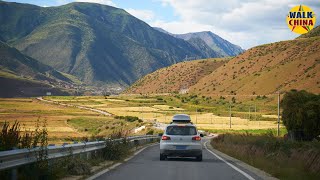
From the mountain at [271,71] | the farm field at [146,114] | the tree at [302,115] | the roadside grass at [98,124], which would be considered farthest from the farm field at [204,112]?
the tree at [302,115]

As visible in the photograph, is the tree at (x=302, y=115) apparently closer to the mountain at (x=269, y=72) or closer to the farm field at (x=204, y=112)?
the farm field at (x=204, y=112)

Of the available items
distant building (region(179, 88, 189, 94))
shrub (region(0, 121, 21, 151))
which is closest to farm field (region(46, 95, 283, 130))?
distant building (region(179, 88, 189, 94))

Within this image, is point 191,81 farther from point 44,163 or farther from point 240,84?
point 44,163

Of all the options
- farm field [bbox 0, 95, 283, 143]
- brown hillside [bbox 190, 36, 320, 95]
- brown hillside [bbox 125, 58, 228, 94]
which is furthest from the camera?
brown hillside [bbox 125, 58, 228, 94]

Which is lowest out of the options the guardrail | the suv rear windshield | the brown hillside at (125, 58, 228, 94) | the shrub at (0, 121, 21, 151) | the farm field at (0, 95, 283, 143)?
the guardrail

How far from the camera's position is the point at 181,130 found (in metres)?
22.9

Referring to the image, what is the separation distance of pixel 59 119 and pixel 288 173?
71.1m

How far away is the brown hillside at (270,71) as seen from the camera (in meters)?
115

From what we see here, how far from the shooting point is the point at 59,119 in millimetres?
83438

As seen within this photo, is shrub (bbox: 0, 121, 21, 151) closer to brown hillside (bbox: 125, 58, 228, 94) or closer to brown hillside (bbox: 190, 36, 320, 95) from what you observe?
brown hillside (bbox: 190, 36, 320, 95)

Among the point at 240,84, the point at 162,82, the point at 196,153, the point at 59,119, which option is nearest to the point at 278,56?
the point at 240,84

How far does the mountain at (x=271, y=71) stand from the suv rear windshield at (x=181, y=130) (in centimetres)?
8480

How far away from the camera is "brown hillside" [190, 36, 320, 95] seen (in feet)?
377

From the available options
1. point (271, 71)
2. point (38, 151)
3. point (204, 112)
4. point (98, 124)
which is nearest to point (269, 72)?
point (271, 71)
